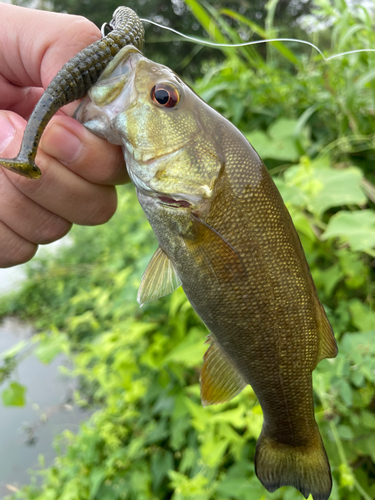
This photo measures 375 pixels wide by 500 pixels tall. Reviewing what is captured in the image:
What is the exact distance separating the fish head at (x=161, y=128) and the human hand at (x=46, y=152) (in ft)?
0.47

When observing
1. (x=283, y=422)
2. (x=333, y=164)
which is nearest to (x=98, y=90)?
(x=283, y=422)

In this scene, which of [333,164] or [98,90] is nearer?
[98,90]

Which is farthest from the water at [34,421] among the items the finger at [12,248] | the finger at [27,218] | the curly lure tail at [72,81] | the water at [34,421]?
the curly lure tail at [72,81]

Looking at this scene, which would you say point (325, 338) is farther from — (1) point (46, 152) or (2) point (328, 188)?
(2) point (328, 188)

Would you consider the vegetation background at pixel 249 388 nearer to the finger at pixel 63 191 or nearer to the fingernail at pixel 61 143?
the finger at pixel 63 191

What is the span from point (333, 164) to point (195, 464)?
1.58m

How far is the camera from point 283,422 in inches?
30.0

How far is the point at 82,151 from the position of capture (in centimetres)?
80

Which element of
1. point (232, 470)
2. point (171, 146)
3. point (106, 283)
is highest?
point (171, 146)

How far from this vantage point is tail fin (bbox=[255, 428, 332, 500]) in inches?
28.4

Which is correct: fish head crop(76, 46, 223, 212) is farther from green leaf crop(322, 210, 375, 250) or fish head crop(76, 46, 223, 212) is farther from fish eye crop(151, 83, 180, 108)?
green leaf crop(322, 210, 375, 250)

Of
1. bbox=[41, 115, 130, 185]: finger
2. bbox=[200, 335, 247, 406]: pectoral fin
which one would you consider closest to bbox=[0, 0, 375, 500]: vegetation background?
bbox=[200, 335, 247, 406]: pectoral fin

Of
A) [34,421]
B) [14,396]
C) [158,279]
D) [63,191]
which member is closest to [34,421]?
Result: [34,421]

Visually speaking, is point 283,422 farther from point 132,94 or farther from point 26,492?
point 26,492
